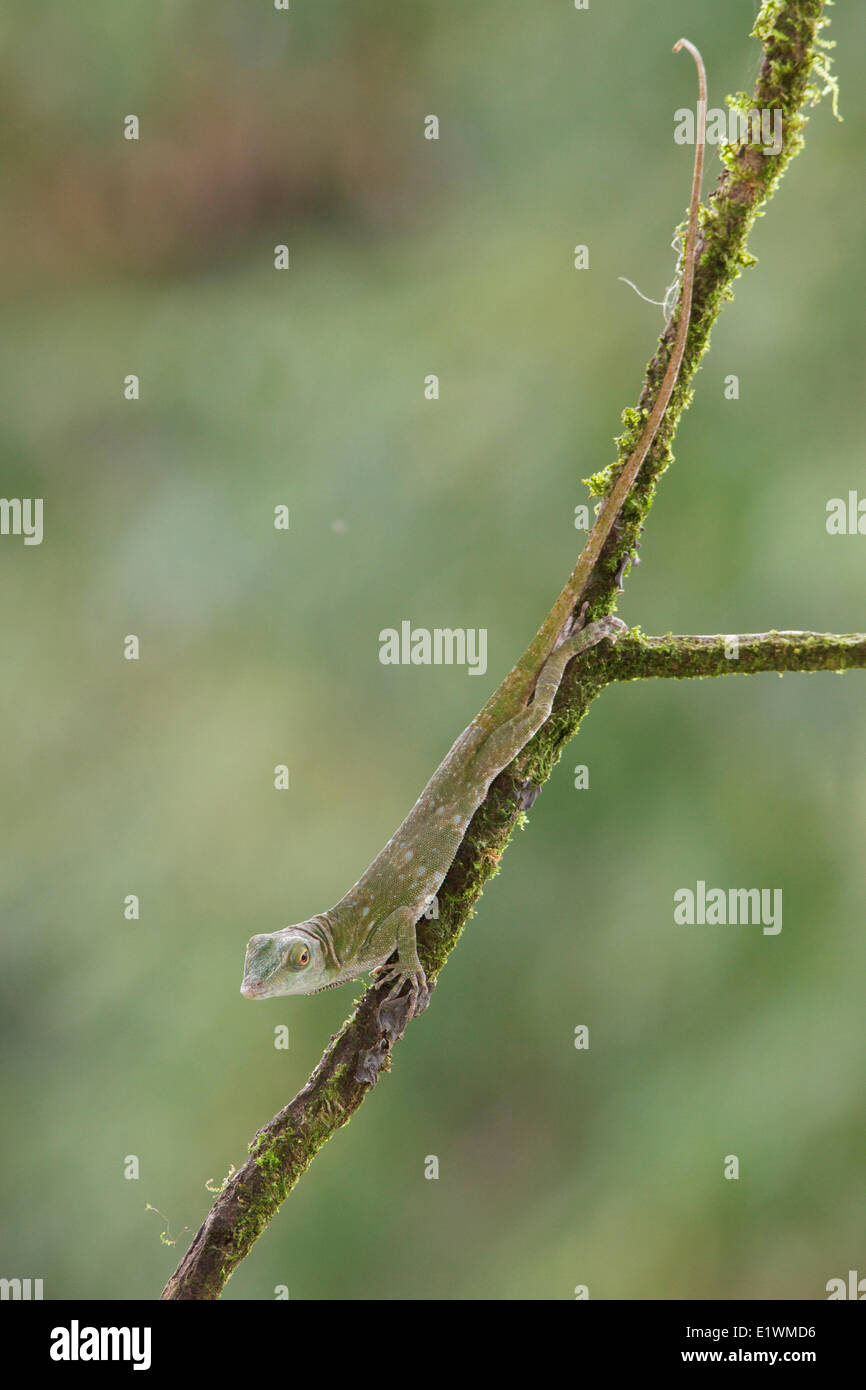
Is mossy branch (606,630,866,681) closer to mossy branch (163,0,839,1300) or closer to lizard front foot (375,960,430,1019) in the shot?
mossy branch (163,0,839,1300)

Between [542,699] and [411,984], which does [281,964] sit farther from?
[542,699]

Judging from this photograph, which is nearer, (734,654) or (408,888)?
(734,654)

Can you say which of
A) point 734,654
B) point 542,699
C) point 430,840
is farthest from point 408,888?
point 734,654

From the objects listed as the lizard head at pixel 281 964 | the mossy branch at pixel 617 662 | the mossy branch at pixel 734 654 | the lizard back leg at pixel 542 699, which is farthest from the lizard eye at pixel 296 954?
the mossy branch at pixel 734 654

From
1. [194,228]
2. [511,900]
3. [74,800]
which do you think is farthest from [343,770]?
[194,228]

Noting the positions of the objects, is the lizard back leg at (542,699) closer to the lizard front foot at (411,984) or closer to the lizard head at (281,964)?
the lizard front foot at (411,984)

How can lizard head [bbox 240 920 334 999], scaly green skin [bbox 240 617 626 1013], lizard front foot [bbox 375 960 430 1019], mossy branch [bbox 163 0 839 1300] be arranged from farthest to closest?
lizard head [bbox 240 920 334 999] → scaly green skin [bbox 240 617 626 1013] → lizard front foot [bbox 375 960 430 1019] → mossy branch [bbox 163 0 839 1300]

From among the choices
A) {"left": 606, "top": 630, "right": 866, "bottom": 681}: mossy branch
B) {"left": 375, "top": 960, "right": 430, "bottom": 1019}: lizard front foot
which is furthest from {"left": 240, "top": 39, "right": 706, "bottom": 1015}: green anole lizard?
{"left": 606, "top": 630, "right": 866, "bottom": 681}: mossy branch

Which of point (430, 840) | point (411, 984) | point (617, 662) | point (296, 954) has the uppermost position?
point (617, 662)
